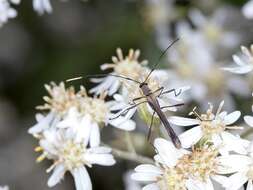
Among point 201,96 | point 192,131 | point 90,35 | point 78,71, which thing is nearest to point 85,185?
point 192,131

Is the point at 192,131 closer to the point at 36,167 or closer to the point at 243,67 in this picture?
the point at 243,67

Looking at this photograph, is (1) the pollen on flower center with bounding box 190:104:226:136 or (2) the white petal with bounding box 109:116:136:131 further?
(2) the white petal with bounding box 109:116:136:131

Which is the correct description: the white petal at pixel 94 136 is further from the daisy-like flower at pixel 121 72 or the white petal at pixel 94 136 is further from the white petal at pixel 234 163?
the white petal at pixel 234 163

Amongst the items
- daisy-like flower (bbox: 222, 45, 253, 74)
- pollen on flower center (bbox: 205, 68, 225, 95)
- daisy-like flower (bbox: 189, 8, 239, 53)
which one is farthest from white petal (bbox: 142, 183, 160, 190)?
daisy-like flower (bbox: 189, 8, 239, 53)

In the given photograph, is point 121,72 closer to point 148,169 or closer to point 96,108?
point 96,108

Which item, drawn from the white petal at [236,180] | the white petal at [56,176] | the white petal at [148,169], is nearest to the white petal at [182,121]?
the white petal at [148,169]

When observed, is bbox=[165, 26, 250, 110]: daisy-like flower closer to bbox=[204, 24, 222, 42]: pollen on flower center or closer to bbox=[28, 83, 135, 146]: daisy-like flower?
bbox=[204, 24, 222, 42]: pollen on flower center
